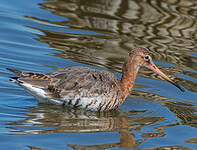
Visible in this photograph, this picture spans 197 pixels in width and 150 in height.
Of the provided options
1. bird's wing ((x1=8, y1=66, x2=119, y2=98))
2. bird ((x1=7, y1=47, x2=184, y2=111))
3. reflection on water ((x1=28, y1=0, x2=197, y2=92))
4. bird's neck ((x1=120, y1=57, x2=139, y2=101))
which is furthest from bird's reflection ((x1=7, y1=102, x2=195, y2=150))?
reflection on water ((x1=28, y1=0, x2=197, y2=92))

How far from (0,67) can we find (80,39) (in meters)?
2.74

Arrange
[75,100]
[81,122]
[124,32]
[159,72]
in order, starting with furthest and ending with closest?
[124,32] < [159,72] < [75,100] < [81,122]

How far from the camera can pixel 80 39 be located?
12875mm

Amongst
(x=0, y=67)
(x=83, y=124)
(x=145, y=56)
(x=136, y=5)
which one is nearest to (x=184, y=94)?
(x=145, y=56)

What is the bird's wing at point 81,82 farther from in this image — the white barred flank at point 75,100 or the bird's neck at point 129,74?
the bird's neck at point 129,74

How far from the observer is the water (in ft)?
26.1

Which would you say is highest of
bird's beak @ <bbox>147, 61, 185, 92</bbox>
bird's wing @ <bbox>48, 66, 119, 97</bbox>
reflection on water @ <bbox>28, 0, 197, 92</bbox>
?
reflection on water @ <bbox>28, 0, 197, 92</bbox>

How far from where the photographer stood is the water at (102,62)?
7.94m

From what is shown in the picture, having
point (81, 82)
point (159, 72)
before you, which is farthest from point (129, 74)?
point (81, 82)

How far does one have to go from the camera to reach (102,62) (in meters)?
11.7

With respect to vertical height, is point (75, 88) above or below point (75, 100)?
above

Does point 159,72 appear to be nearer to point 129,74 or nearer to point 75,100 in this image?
point 129,74

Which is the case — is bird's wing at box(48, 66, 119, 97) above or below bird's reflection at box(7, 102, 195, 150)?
above

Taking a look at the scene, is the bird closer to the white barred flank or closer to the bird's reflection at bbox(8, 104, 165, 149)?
the white barred flank
